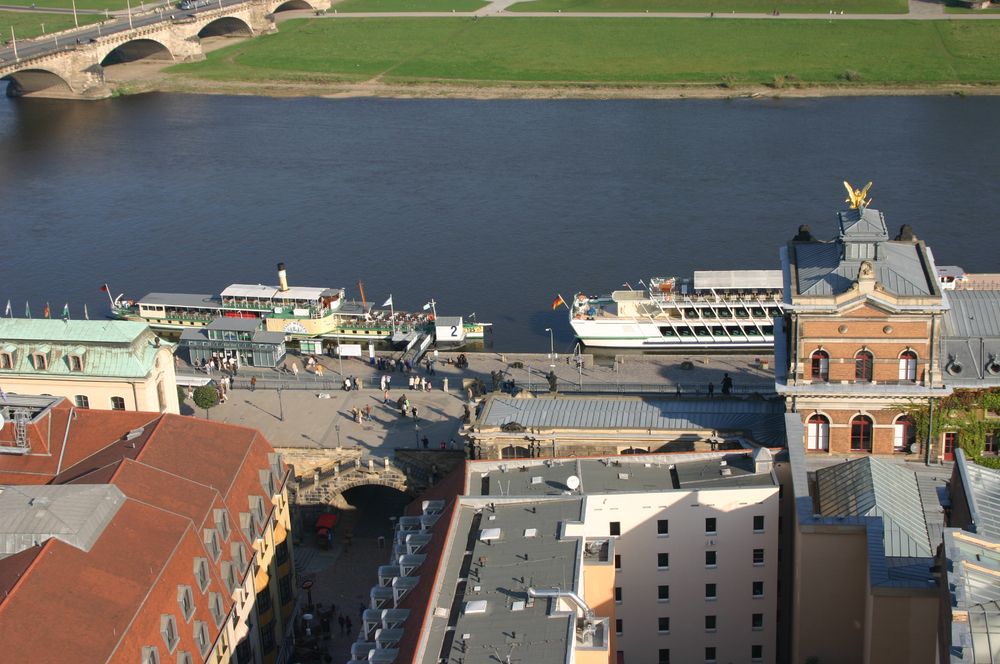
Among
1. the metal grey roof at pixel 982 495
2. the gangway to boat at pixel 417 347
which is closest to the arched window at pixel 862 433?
the metal grey roof at pixel 982 495

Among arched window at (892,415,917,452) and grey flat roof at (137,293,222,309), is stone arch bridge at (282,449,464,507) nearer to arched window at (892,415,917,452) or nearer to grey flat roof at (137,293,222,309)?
arched window at (892,415,917,452)

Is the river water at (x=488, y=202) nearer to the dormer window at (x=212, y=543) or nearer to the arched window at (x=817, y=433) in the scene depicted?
the arched window at (x=817, y=433)

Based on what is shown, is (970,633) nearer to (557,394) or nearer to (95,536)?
(95,536)

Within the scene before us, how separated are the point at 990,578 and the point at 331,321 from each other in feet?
269

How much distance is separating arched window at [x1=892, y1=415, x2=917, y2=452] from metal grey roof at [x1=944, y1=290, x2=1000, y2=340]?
4.98 metres

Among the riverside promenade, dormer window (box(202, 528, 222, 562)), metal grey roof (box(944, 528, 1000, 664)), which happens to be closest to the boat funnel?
the riverside promenade

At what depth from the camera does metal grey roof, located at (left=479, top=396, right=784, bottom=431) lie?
260ft

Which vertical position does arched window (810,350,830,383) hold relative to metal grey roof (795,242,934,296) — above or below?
below

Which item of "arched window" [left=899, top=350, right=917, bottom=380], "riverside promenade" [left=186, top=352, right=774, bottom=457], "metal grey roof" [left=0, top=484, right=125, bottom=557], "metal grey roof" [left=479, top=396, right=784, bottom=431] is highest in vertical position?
"arched window" [left=899, top=350, right=917, bottom=380]

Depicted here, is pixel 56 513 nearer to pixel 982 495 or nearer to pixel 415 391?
pixel 982 495

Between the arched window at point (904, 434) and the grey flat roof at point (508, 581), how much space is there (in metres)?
20.3

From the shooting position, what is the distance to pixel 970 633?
42.9 meters

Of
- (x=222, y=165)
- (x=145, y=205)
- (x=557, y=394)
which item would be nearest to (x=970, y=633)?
(x=557, y=394)

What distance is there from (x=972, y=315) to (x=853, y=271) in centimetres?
759
